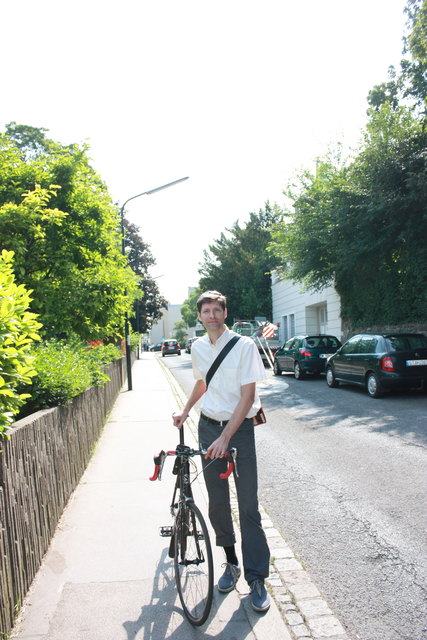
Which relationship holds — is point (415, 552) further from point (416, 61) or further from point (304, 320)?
point (304, 320)

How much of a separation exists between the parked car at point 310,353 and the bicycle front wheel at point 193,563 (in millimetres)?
15218

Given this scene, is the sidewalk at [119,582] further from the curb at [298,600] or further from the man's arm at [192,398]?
the man's arm at [192,398]

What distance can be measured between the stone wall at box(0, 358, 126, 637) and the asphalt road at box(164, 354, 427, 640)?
189 cm

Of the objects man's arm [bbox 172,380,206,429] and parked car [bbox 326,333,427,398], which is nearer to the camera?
man's arm [bbox 172,380,206,429]

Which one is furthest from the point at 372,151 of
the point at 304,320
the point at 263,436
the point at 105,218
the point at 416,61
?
the point at 304,320

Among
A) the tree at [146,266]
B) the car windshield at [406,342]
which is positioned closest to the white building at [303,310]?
the tree at [146,266]

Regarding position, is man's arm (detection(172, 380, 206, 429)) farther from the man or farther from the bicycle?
the bicycle

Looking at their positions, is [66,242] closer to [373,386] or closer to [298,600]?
[298,600]

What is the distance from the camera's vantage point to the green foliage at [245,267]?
43.8 m

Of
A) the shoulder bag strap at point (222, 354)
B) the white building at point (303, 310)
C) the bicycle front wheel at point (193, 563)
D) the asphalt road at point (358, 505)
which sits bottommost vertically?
the asphalt road at point (358, 505)

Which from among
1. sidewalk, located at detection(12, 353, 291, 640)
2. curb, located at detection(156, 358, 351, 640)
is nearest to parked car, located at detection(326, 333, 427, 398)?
sidewalk, located at detection(12, 353, 291, 640)

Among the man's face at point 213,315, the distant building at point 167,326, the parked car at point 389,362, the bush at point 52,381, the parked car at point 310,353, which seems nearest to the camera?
the man's face at point 213,315

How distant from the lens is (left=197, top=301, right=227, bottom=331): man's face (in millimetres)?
3418

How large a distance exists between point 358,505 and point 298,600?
6.97 feet
